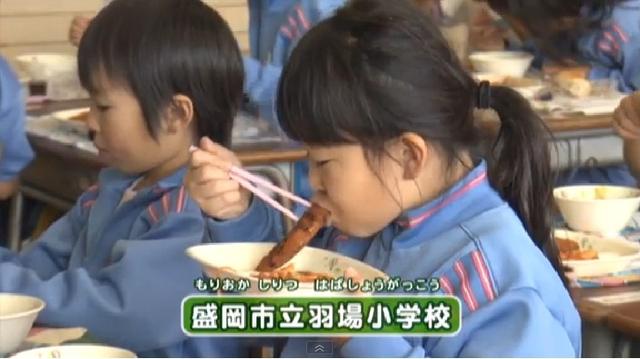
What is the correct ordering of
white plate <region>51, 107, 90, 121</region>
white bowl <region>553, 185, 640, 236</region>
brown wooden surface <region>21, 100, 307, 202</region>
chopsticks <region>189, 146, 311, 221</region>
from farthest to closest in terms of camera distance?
white plate <region>51, 107, 90, 121</region> < brown wooden surface <region>21, 100, 307, 202</region> < white bowl <region>553, 185, 640, 236</region> < chopsticks <region>189, 146, 311, 221</region>

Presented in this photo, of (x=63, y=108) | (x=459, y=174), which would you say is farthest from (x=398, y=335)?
(x=63, y=108)

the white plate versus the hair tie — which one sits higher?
the hair tie

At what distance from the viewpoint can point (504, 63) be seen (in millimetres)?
2197

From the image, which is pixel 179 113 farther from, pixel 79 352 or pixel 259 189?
pixel 79 352

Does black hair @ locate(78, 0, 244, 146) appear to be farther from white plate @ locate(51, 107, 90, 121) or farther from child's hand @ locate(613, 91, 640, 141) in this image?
white plate @ locate(51, 107, 90, 121)

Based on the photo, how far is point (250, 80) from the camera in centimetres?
173

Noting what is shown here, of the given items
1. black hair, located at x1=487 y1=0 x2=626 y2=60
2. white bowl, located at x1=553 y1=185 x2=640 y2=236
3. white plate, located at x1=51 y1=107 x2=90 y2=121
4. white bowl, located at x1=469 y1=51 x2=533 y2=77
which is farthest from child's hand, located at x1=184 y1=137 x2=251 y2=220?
white bowl, located at x1=469 y1=51 x2=533 y2=77

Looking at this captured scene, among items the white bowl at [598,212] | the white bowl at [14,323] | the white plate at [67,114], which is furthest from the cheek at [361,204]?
the white plate at [67,114]

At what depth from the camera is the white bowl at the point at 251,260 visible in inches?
33.2

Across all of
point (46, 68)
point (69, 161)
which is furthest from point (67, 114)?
point (46, 68)

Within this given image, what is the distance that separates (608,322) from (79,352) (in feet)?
1.56

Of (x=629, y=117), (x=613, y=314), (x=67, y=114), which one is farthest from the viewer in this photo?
(x=67, y=114)

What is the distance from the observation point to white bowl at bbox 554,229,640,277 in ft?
3.96

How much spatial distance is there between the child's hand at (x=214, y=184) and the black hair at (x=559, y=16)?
1.08 meters
